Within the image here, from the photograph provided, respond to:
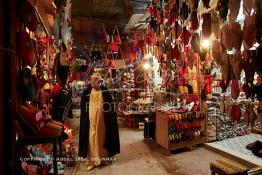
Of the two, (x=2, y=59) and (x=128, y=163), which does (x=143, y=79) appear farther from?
(x=2, y=59)

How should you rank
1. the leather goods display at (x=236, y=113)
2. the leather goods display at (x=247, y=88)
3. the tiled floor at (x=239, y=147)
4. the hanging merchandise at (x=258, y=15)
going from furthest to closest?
1. the tiled floor at (x=239, y=147)
2. the leather goods display at (x=236, y=113)
3. the leather goods display at (x=247, y=88)
4. the hanging merchandise at (x=258, y=15)

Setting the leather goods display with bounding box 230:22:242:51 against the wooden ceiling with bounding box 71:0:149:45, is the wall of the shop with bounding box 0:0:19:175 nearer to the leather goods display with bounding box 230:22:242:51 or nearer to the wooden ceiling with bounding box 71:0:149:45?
the leather goods display with bounding box 230:22:242:51

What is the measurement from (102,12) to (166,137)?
13.6 feet

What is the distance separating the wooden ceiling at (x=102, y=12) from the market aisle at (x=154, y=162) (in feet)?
12.4

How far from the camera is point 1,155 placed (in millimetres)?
1587

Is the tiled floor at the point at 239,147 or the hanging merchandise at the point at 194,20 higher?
the hanging merchandise at the point at 194,20

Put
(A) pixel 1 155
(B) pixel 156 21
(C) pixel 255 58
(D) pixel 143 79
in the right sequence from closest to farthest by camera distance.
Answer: (A) pixel 1 155 < (C) pixel 255 58 < (B) pixel 156 21 < (D) pixel 143 79

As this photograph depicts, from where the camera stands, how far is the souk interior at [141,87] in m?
1.89

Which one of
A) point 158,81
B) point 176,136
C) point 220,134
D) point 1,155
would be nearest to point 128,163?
point 176,136

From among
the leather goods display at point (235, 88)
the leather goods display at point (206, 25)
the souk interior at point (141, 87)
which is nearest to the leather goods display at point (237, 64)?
the souk interior at point (141, 87)

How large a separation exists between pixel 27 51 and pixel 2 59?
36cm

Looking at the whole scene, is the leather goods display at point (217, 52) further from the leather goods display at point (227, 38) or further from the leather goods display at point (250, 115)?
the leather goods display at point (250, 115)

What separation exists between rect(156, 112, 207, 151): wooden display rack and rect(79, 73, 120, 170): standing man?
46.7 inches

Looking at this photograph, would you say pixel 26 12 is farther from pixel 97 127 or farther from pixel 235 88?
pixel 97 127
